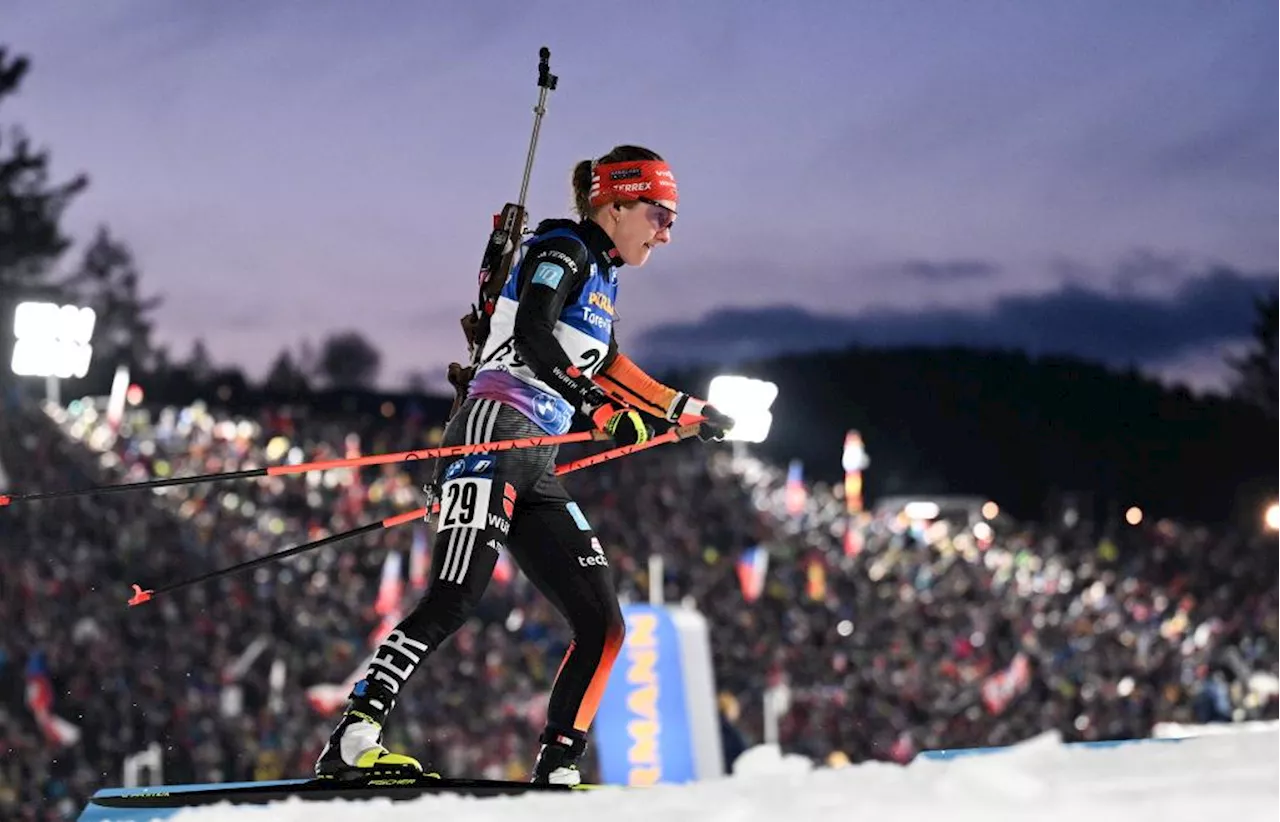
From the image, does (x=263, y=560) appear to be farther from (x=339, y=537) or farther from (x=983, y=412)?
(x=983, y=412)

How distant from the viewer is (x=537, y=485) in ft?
16.8

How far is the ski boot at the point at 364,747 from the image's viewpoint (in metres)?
4.64

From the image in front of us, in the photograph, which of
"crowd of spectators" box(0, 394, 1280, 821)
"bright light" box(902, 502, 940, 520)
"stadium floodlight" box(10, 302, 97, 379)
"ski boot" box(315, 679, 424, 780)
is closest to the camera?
"ski boot" box(315, 679, 424, 780)

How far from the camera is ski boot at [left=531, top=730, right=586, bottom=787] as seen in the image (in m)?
5.02

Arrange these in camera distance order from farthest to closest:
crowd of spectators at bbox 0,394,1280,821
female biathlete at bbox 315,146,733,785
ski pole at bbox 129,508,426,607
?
crowd of spectators at bbox 0,394,1280,821 → ski pole at bbox 129,508,426,607 → female biathlete at bbox 315,146,733,785

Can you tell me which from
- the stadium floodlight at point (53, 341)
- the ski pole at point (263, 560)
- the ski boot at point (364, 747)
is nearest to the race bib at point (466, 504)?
the ski pole at point (263, 560)

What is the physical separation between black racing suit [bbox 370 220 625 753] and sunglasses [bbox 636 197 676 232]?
192mm

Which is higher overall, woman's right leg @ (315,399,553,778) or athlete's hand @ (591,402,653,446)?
athlete's hand @ (591,402,653,446)

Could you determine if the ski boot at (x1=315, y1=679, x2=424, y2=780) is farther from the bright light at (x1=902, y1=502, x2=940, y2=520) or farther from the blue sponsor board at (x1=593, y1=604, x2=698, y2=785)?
the bright light at (x1=902, y1=502, x2=940, y2=520)

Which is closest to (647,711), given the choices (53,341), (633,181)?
(53,341)

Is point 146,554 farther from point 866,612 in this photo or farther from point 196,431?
point 866,612

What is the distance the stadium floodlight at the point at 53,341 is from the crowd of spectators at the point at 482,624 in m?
3.65

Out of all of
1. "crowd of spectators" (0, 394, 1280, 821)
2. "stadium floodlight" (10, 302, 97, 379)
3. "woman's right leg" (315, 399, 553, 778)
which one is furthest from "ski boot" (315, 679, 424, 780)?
"crowd of spectators" (0, 394, 1280, 821)

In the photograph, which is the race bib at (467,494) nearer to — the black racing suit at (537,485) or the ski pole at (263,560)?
the black racing suit at (537,485)
